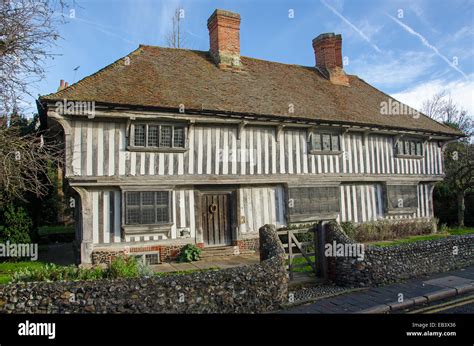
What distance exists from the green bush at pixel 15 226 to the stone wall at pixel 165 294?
21.7 feet

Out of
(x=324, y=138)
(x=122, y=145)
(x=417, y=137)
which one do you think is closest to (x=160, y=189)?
(x=122, y=145)

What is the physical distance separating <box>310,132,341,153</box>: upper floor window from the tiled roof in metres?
0.75

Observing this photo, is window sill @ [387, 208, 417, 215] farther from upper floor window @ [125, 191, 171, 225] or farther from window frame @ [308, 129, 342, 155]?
upper floor window @ [125, 191, 171, 225]

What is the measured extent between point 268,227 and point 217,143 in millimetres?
4505

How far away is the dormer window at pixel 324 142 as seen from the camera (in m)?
13.4

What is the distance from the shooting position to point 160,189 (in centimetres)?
1084

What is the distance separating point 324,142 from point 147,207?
7.56m

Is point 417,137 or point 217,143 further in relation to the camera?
point 417,137

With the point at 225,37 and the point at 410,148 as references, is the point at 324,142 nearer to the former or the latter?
the point at 410,148

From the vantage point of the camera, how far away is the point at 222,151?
38.9 ft

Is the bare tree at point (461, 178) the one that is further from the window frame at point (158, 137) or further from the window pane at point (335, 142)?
the window frame at point (158, 137)

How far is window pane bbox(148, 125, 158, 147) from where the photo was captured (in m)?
10.9

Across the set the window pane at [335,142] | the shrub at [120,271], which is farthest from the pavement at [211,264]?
the window pane at [335,142]
